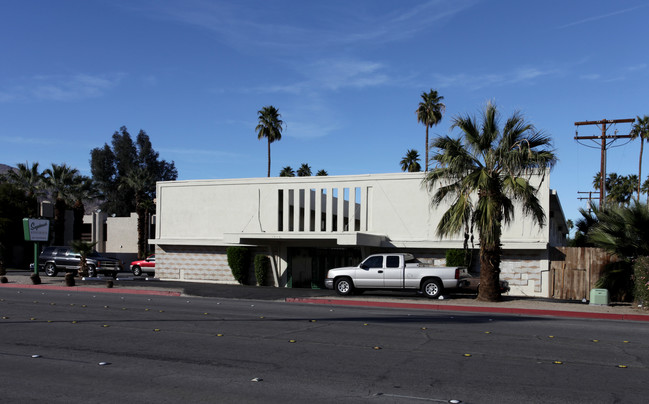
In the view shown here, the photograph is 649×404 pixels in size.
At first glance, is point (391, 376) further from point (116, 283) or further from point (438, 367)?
point (116, 283)

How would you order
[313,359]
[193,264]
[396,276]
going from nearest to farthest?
[313,359]
[396,276]
[193,264]

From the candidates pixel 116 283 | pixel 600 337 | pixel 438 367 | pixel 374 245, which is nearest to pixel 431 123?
pixel 374 245

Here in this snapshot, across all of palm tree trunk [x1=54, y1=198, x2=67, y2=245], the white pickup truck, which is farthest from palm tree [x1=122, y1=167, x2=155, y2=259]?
the white pickup truck

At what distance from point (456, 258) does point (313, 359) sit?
752 inches

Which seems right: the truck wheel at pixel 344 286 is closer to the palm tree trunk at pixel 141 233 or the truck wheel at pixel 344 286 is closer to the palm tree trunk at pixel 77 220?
the palm tree trunk at pixel 141 233

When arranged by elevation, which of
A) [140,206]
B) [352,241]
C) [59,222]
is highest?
[140,206]

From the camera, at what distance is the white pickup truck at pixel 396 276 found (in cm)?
2330

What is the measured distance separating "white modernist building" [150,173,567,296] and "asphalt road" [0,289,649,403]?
1165 centimetres

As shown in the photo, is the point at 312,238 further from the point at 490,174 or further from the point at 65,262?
the point at 65,262

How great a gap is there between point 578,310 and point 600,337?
23.8 ft

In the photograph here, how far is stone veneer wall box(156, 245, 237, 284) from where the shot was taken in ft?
109

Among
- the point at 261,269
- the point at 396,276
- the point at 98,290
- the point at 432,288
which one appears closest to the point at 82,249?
the point at 98,290

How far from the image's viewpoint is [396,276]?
78.5ft

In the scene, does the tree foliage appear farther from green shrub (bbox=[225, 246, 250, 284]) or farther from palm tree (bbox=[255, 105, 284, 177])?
green shrub (bbox=[225, 246, 250, 284])
